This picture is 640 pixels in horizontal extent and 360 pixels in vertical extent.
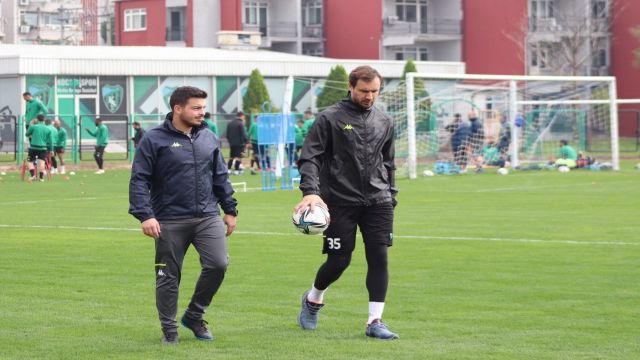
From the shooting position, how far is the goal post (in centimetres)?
3950

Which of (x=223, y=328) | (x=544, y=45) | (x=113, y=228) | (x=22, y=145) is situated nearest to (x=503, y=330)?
(x=223, y=328)

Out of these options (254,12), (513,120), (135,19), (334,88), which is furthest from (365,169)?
(135,19)

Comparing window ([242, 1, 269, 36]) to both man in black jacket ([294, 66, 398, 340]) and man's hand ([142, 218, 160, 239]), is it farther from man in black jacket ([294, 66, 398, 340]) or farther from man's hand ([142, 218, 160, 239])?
man's hand ([142, 218, 160, 239])

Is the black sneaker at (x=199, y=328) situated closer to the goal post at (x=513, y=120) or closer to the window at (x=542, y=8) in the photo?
the goal post at (x=513, y=120)

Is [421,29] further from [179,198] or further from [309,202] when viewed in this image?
[179,198]

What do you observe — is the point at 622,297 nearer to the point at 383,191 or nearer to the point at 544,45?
the point at 383,191

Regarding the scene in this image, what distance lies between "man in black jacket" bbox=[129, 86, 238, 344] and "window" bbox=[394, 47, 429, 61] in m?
68.1

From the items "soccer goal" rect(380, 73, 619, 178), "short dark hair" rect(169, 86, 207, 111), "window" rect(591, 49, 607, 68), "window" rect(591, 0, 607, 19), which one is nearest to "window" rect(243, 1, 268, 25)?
"window" rect(591, 0, 607, 19)

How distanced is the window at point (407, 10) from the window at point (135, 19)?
1532cm

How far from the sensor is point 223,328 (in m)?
9.95

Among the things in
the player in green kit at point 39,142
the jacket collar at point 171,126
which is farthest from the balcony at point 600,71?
the jacket collar at point 171,126

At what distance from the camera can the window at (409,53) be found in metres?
76.9

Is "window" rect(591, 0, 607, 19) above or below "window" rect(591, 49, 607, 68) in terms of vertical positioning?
above

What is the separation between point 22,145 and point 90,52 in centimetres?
1677
